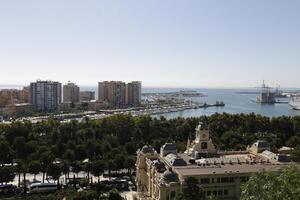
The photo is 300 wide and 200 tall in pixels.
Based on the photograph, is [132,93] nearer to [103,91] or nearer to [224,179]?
[103,91]

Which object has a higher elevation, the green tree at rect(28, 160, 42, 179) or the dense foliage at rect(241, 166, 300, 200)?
the dense foliage at rect(241, 166, 300, 200)

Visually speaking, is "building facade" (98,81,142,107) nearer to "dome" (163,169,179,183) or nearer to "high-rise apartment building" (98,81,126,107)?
"high-rise apartment building" (98,81,126,107)

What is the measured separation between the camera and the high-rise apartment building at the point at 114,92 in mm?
87625

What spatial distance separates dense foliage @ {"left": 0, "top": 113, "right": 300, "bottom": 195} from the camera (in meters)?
24.4

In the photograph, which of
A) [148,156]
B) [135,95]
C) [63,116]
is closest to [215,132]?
[148,156]

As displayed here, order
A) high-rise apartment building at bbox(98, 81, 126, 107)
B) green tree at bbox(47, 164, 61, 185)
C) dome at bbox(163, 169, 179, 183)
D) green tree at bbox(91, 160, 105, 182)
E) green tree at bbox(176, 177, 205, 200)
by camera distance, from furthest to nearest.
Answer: high-rise apartment building at bbox(98, 81, 126, 107), green tree at bbox(91, 160, 105, 182), green tree at bbox(47, 164, 61, 185), dome at bbox(163, 169, 179, 183), green tree at bbox(176, 177, 205, 200)

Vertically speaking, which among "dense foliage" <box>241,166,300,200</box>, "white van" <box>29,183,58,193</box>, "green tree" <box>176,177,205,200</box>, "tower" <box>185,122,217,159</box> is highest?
"dense foliage" <box>241,166,300,200</box>

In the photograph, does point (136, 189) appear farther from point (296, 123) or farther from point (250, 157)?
point (296, 123)

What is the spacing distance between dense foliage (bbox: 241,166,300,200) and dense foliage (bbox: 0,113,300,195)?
13993 millimetres

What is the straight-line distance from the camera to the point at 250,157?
2139cm

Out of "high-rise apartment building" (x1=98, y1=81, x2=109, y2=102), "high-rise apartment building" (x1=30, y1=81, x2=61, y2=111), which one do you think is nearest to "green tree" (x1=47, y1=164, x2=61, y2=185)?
"high-rise apartment building" (x1=30, y1=81, x2=61, y2=111)

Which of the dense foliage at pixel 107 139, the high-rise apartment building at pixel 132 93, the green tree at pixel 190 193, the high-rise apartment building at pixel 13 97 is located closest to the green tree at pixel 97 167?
the dense foliage at pixel 107 139

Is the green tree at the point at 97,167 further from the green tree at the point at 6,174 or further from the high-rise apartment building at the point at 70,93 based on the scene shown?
the high-rise apartment building at the point at 70,93

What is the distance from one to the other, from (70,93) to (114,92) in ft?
33.0
